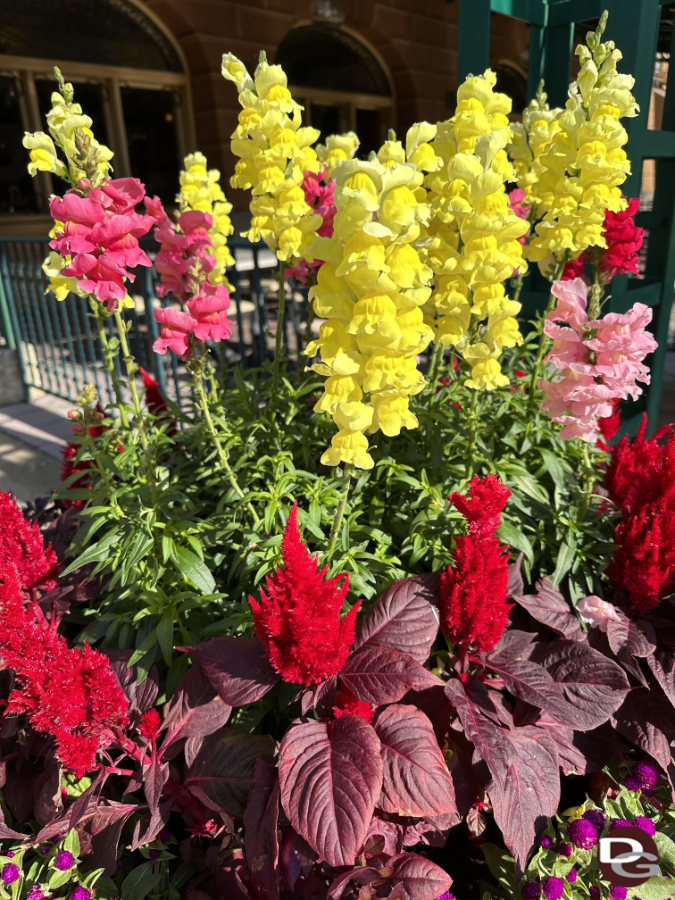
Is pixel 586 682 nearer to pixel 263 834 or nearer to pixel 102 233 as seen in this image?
pixel 263 834

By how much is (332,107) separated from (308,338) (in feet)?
30.7

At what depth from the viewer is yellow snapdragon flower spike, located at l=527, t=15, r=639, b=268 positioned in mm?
1897

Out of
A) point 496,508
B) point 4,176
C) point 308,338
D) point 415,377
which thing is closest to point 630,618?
point 496,508

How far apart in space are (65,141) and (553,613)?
1.93 m

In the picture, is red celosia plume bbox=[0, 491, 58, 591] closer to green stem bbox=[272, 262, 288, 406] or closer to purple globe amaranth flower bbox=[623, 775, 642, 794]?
green stem bbox=[272, 262, 288, 406]

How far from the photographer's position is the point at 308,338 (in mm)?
2451

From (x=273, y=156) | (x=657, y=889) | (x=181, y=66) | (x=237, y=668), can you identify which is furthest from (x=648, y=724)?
(x=181, y=66)

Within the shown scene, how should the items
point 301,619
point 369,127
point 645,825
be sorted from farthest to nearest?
point 369,127 < point 645,825 < point 301,619

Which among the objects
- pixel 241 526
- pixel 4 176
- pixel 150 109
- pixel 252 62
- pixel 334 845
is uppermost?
pixel 252 62

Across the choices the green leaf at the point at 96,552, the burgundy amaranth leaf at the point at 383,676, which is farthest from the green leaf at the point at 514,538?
the green leaf at the point at 96,552

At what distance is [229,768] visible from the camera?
161 cm

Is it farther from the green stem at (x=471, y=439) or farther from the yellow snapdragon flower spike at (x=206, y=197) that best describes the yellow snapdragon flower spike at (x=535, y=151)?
the yellow snapdragon flower spike at (x=206, y=197)

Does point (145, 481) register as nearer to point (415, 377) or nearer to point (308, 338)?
point (308, 338)

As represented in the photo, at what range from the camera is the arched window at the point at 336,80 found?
9.37 m
